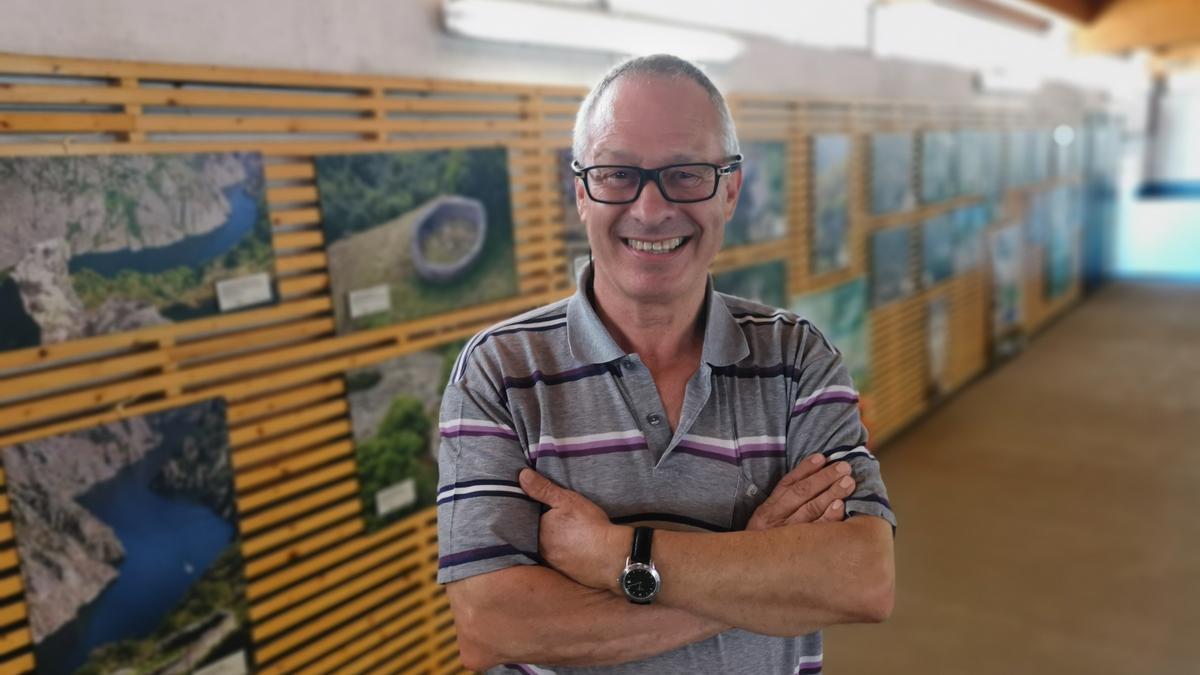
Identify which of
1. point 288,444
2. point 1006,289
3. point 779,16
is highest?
point 779,16

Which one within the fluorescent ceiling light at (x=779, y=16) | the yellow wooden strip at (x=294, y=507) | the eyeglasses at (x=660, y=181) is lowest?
the yellow wooden strip at (x=294, y=507)

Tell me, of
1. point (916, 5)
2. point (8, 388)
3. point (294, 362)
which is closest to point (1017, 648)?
point (294, 362)

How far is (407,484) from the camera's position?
3.42m

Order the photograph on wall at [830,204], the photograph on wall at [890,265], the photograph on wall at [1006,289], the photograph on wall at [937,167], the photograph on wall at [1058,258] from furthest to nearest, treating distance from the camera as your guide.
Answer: the photograph on wall at [1058,258] < the photograph on wall at [1006,289] < the photograph on wall at [937,167] < the photograph on wall at [890,265] < the photograph on wall at [830,204]

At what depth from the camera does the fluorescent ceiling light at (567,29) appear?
333 centimetres

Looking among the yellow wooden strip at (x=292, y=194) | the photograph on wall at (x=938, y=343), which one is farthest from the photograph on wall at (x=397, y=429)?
the photograph on wall at (x=938, y=343)

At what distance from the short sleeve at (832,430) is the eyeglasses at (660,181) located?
431mm

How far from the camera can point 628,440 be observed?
1.61 m

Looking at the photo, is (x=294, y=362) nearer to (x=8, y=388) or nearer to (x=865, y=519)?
(x=8, y=388)


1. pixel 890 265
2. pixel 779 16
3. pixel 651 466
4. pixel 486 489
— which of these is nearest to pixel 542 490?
pixel 486 489

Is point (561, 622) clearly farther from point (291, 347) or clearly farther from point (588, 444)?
point (291, 347)

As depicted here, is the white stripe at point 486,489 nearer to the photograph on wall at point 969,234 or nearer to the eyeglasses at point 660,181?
the eyeglasses at point 660,181

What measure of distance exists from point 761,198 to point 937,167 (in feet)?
11.2

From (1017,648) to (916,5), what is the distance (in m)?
5.44
